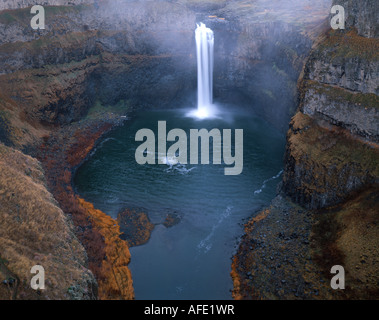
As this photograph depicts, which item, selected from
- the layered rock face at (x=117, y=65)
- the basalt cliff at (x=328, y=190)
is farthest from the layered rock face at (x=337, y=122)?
the layered rock face at (x=117, y=65)

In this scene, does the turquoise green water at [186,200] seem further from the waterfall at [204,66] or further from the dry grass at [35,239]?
the waterfall at [204,66]

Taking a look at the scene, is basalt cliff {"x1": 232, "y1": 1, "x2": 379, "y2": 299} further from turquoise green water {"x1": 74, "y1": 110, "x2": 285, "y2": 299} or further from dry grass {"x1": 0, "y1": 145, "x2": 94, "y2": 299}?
dry grass {"x1": 0, "y1": 145, "x2": 94, "y2": 299}

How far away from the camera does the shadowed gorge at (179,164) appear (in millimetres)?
25906

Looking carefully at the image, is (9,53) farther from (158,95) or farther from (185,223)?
(185,223)

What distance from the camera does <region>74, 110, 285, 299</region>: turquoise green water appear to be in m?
28.1

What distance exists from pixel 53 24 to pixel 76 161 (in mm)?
25761

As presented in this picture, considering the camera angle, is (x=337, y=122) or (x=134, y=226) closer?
(x=337, y=122)

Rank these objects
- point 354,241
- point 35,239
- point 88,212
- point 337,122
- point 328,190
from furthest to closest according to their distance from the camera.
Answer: point 88,212 < point 337,122 < point 328,190 < point 354,241 < point 35,239

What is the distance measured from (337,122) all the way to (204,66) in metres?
37.3

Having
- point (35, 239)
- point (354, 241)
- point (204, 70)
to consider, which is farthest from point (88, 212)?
point (204, 70)

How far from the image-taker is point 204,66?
6569cm

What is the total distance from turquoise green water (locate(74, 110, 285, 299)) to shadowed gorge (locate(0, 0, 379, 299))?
0.19 meters

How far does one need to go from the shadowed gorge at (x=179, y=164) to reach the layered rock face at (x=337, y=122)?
14 cm

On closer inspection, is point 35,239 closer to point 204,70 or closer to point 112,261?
point 112,261
